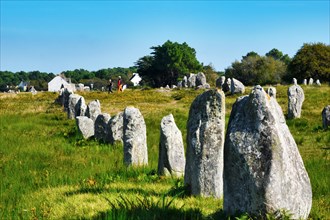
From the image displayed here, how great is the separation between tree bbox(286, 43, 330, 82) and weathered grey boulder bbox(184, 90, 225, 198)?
5058cm

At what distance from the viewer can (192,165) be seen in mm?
8797

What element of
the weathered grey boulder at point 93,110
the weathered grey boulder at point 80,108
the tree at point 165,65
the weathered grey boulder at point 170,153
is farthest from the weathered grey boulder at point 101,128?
the tree at point 165,65

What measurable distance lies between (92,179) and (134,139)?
3.27m

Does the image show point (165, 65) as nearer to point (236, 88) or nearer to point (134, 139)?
point (236, 88)

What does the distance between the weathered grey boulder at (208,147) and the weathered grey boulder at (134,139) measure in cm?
457

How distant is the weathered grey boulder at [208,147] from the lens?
8656 millimetres

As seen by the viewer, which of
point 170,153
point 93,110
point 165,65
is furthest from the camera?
point 165,65

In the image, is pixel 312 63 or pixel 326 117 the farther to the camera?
pixel 312 63

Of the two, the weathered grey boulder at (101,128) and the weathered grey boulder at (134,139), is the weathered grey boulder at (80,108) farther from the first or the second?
the weathered grey boulder at (134,139)

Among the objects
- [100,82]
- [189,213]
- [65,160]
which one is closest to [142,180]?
[189,213]

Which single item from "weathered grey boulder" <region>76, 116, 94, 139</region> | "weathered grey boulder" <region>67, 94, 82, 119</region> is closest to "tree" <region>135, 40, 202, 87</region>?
"weathered grey boulder" <region>67, 94, 82, 119</region>

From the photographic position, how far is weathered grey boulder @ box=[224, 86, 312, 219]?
614 cm

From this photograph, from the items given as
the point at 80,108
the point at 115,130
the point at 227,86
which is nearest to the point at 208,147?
the point at 115,130

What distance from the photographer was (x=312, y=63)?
56.7 m
